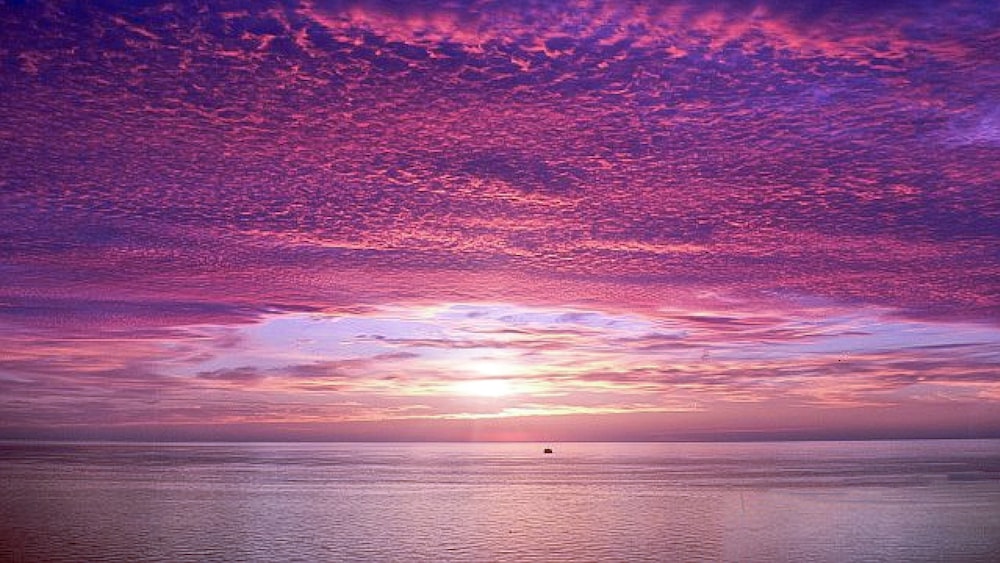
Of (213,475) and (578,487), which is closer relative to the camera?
(578,487)

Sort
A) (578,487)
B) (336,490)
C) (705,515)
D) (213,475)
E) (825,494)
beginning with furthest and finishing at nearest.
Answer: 1. (213,475)
2. (578,487)
3. (336,490)
4. (825,494)
5. (705,515)

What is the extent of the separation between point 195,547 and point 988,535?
52.5 meters

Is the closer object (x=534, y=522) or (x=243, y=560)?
(x=243, y=560)

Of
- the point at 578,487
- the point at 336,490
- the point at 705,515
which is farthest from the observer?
the point at 578,487

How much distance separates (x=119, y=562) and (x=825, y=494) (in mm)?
74111

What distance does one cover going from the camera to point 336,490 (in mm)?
112562

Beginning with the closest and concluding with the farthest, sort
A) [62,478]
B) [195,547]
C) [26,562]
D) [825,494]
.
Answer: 1. [26,562]
2. [195,547]
3. [825,494]
4. [62,478]

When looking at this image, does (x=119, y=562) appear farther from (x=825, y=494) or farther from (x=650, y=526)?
(x=825, y=494)

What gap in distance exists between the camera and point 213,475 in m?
145

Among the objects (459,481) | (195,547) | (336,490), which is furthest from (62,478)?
(195,547)

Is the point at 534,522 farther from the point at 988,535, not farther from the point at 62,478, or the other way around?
the point at 62,478

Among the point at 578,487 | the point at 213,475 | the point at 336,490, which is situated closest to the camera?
the point at 336,490

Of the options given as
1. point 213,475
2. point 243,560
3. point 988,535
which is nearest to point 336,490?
point 213,475

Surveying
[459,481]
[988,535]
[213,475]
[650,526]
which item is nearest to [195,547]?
[650,526]
